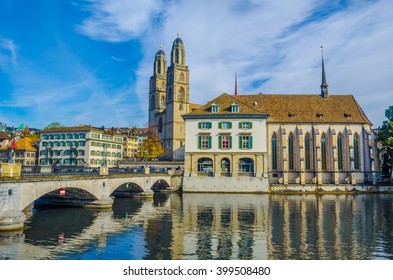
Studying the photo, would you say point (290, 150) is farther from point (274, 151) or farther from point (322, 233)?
point (322, 233)

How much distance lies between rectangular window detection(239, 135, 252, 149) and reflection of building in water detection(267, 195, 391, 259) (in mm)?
21279

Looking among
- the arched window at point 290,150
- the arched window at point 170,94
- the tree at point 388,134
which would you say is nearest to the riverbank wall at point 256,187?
the arched window at point 290,150

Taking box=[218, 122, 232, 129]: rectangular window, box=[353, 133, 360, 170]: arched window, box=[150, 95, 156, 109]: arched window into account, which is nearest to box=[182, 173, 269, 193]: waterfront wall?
box=[218, 122, 232, 129]: rectangular window

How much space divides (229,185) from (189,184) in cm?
657

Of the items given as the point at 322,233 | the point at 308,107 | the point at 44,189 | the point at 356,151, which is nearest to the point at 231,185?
the point at 308,107

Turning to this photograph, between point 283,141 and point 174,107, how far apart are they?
43017 mm

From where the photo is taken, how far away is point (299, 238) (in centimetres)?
2045

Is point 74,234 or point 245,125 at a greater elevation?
point 245,125

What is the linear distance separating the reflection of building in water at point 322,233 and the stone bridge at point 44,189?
15813 mm

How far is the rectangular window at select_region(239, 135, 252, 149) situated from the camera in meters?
55.1

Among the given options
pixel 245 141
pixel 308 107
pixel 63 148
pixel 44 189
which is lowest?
pixel 44 189

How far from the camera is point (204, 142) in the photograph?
55.9m

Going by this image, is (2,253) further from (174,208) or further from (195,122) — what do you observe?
(195,122)

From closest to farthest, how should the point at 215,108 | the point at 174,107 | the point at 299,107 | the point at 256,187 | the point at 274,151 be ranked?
the point at 256,187 < the point at 215,108 < the point at 274,151 < the point at 299,107 < the point at 174,107
